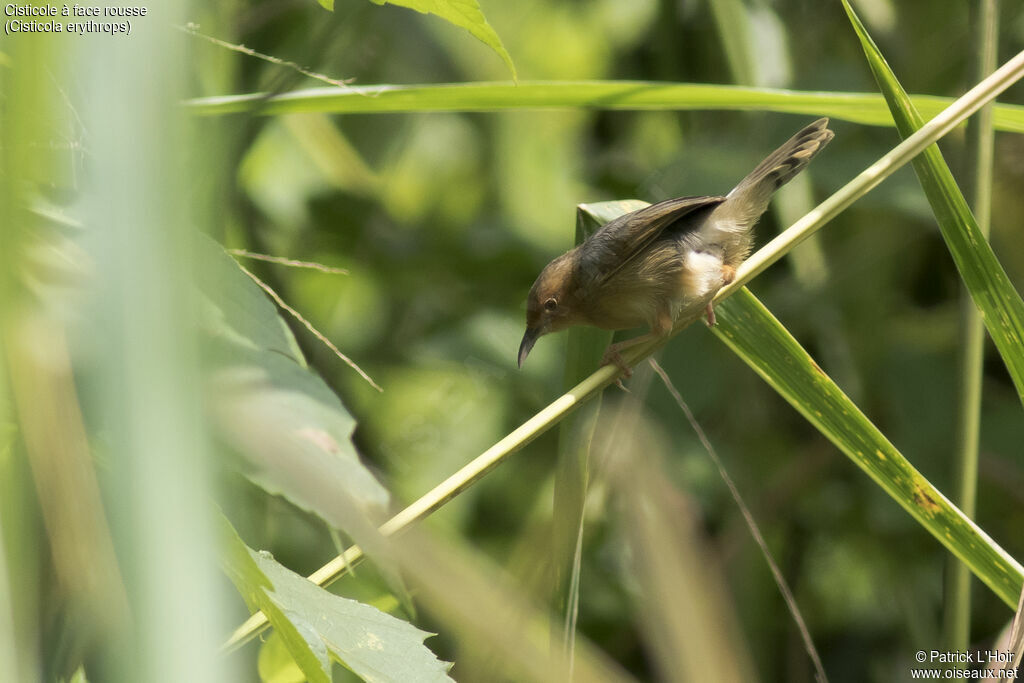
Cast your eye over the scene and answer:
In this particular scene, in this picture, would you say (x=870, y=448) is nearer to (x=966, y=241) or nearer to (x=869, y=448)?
(x=869, y=448)

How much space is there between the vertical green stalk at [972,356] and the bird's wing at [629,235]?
834 millimetres

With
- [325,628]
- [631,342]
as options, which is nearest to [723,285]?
[631,342]

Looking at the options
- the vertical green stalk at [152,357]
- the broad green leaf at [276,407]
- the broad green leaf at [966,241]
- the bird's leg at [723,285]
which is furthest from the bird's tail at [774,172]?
the vertical green stalk at [152,357]

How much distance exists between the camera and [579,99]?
2.24 meters

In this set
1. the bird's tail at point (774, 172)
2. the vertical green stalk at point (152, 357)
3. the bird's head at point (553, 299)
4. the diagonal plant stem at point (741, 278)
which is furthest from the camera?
the bird's head at point (553, 299)

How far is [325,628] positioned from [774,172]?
2138 mm

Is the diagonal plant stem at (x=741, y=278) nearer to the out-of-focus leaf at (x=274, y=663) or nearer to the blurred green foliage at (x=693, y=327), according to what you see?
the out-of-focus leaf at (x=274, y=663)

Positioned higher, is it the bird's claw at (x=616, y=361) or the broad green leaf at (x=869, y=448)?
the bird's claw at (x=616, y=361)

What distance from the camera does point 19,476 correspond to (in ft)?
2.34

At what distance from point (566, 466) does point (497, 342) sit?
199 centimetres

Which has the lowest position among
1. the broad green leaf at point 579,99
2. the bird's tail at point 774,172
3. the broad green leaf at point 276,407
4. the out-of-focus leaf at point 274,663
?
the out-of-focus leaf at point 274,663

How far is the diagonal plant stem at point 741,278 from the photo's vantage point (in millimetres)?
1594

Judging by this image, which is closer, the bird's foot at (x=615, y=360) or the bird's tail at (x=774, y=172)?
the bird's foot at (x=615, y=360)

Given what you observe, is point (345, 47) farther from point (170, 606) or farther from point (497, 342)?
point (170, 606)
